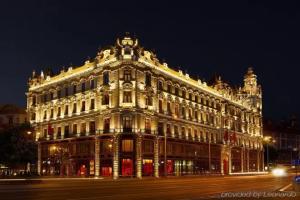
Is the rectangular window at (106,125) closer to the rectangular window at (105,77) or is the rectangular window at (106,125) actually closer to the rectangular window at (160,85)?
the rectangular window at (105,77)

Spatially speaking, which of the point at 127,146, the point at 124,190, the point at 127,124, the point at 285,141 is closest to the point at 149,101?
the point at 127,124

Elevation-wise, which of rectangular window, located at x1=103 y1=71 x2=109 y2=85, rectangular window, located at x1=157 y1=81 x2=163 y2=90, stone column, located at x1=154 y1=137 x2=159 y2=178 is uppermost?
rectangular window, located at x1=103 y1=71 x2=109 y2=85

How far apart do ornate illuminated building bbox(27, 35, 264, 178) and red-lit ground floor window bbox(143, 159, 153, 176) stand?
0.54ft

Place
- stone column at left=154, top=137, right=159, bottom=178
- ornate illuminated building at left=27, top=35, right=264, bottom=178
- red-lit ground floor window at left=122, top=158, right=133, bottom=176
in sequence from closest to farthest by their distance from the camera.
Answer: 1. red-lit ground floor window at left=122, top=158, right=133, bottom=176
2. ornate illuminated building at left=27, top=35, right=264, bottom=178
3. stone column at left=154, top=137, right=159, bottom=178

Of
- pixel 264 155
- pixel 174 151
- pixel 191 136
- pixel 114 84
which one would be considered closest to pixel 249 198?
pixel 114 84

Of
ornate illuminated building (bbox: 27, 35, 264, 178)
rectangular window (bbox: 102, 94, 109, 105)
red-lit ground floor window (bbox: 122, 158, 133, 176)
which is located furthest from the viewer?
rectangular window (bbox: 102, 94, 109, 105)

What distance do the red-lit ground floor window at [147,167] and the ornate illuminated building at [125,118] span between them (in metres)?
0.16

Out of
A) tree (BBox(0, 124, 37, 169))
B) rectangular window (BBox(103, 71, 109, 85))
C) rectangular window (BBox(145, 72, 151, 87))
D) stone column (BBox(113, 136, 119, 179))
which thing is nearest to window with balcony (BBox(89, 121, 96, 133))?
stone column (BBox(113, 136, 119, 179))

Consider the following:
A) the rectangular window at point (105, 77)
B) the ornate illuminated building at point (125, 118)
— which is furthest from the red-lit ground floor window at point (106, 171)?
the rectangular window at point (105, 77)

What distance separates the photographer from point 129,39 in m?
73.8

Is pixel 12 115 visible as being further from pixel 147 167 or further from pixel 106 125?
pixel 147 167

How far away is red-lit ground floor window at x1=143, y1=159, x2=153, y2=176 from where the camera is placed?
72.0 meters

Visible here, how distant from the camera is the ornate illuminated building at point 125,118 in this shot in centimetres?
7112

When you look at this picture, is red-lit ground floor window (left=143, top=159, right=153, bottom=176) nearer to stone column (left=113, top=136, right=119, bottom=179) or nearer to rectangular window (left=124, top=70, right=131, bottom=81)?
stone column (left=113, top=136, right=119, bottom=179)
